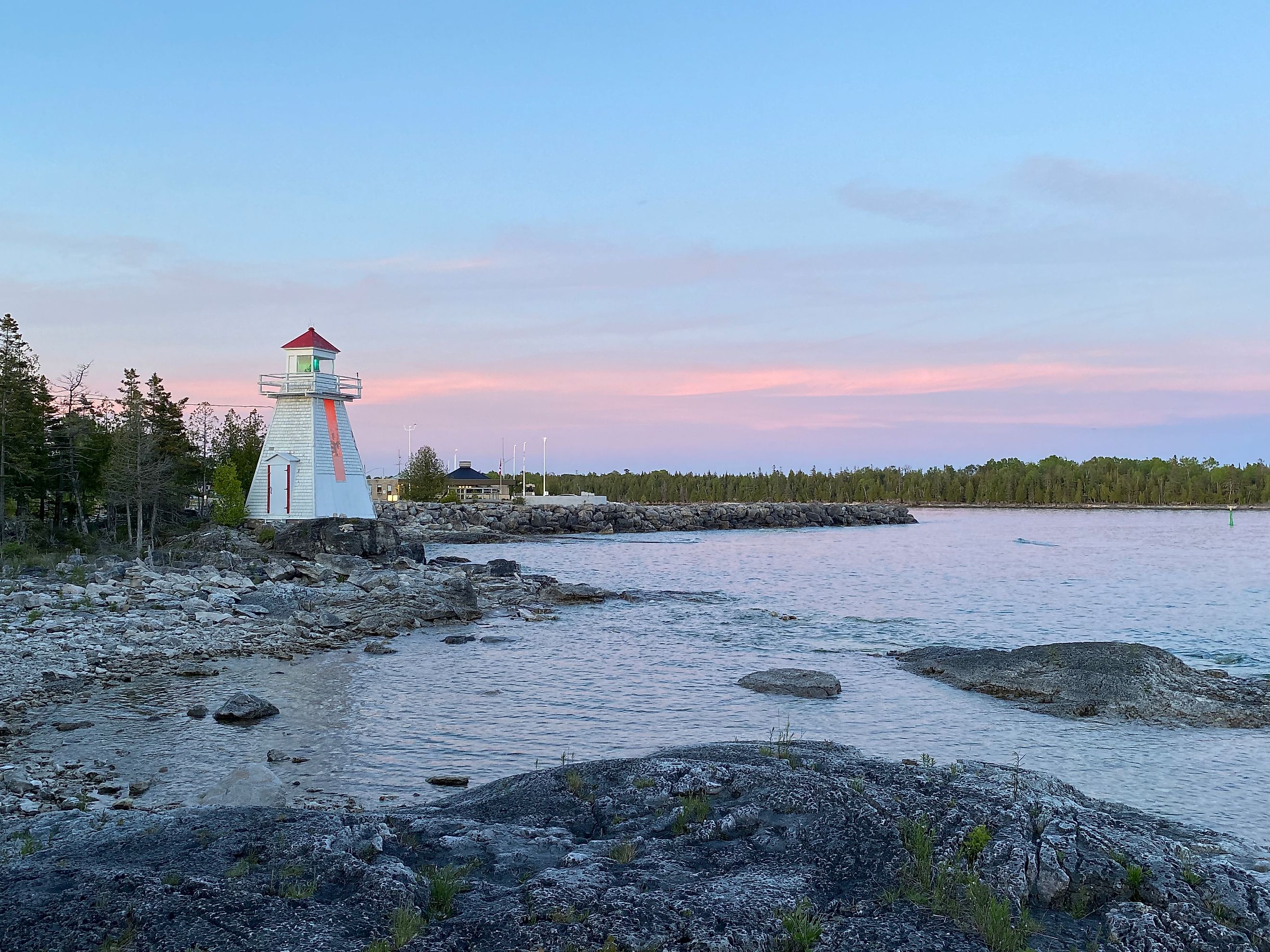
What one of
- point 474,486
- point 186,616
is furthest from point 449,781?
point 474,486

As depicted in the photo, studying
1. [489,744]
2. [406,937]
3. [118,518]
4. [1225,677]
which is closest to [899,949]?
[406,937]

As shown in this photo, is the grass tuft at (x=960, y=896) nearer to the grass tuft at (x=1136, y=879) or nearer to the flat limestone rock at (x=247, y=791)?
the grass tuft at (x=1136, y=879)

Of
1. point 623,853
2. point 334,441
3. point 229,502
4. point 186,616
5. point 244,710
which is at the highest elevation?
point 334,441

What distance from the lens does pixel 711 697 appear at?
61.3 ft

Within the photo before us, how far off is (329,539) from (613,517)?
55.7m

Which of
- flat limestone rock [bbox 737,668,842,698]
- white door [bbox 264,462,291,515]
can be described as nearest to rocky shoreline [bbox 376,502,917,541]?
white door [bbox 264,462,291,515]

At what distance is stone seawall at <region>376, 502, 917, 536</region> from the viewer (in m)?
86.6

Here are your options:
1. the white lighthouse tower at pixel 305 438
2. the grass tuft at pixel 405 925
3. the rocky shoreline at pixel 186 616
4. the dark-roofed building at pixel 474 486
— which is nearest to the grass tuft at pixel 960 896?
the grass tuft at pixel 405 925

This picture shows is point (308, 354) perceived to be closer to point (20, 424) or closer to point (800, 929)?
point (20, 424)

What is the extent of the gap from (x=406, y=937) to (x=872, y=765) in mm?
5858

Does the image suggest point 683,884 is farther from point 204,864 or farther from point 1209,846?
point 1209,846

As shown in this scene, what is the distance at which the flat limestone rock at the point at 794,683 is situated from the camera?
1864 cm

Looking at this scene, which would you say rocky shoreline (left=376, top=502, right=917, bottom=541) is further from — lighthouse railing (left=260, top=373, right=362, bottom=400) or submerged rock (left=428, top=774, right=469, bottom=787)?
submerged rock (left=428, top=774, right=469, bottom=787)

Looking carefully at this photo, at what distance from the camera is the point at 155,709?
1605cm
